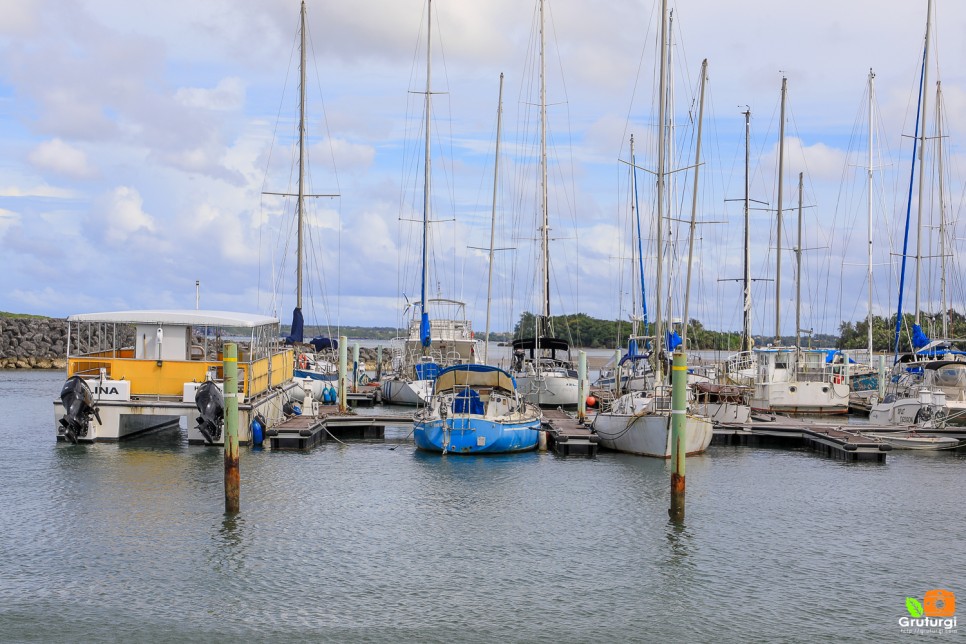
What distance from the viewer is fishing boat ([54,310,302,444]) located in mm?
32156

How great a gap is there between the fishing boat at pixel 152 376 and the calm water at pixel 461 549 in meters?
1.07

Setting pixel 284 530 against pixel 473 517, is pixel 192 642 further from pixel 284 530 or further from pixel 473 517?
pixel 473 517

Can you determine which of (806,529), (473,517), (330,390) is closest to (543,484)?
(473,517)

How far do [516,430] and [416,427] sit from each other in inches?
128

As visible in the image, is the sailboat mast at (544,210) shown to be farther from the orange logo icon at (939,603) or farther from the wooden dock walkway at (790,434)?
the orange logo icon at (939,603)

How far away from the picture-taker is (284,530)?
22.3m

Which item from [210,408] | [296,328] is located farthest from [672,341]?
[210,408]

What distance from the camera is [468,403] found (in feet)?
110

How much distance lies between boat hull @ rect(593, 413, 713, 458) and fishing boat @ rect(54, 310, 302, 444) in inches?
441

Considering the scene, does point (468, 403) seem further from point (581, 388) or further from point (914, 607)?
point (914, 607)

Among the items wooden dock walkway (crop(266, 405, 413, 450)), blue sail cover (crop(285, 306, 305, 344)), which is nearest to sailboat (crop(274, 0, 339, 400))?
blue sail cover (crop(285, 306, 305, 344))

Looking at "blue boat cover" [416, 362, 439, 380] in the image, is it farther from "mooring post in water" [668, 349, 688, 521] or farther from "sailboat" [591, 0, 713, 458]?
"mooring post in water" [668, 349, 688, 521]

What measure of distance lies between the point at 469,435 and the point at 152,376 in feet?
32.6

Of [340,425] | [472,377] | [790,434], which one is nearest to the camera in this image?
[472,377]
